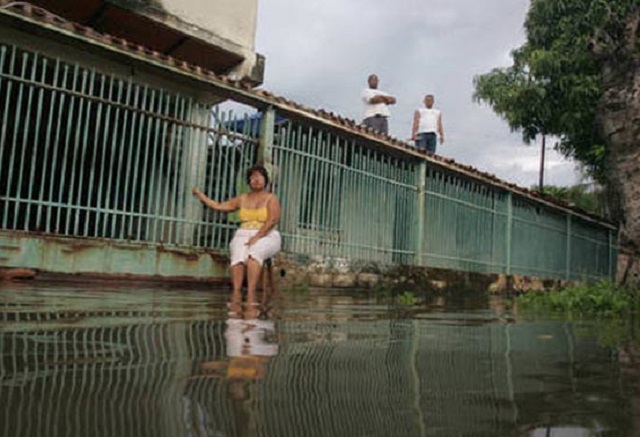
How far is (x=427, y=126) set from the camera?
39.7 feet

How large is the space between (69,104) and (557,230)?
11.9 metres

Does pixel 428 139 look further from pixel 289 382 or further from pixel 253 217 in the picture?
pixel 289 382

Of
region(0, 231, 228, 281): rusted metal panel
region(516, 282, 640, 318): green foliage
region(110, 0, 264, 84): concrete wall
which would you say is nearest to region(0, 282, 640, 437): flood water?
region(0, 231, 228, 281): rusted metal panel

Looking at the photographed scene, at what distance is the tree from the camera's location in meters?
9.00

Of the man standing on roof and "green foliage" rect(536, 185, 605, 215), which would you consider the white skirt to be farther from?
"green foliage" rect(536, 185, 605, 215)

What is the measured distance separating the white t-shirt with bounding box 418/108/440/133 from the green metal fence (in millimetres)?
1432

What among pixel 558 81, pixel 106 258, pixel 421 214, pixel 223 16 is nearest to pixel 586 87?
pixel 558 81

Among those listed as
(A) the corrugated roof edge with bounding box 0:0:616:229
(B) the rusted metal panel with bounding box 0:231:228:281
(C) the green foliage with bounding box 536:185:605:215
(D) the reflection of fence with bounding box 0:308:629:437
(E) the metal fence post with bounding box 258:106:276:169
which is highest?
(C) the green foliage with bounding box 536:185:605:215

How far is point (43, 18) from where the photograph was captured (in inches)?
231

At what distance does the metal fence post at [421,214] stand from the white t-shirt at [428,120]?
208 cm

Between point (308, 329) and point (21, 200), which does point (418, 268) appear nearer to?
point (21, 200)

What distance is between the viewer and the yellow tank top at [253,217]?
6270 mm

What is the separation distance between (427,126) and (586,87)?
3.06 metres

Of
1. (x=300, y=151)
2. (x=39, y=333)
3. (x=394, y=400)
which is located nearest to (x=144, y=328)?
(x=39, y=333)
